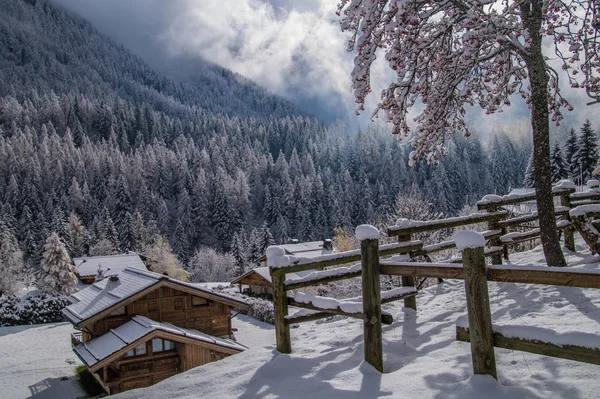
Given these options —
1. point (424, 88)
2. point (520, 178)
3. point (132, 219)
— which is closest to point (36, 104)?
point (132, 219)

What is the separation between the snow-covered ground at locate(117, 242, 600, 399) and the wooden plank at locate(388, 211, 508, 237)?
1535mm

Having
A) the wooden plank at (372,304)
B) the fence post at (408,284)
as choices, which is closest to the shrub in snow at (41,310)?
the fence post at (408,284)

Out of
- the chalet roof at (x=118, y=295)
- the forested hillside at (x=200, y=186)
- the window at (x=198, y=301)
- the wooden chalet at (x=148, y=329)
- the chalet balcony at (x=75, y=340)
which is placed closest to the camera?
the wooden chalet at (x=148, y=329)

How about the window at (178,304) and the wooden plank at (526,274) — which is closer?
the wooden plank at (526,274)

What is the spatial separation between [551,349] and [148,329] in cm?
1853

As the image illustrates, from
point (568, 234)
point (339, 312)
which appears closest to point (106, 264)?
point (568, 234)

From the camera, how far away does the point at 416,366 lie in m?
5.26

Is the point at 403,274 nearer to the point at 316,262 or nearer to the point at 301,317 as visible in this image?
the point at 316,262

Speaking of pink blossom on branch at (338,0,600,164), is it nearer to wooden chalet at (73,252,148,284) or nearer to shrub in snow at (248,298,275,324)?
shrub in snow at (248,298,275,324)

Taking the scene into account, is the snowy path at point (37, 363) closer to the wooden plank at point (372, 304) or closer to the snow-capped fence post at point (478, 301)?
the wooden plank at point (372, 304)

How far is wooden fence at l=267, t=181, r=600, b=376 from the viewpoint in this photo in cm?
416

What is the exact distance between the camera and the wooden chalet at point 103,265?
56.0 meters

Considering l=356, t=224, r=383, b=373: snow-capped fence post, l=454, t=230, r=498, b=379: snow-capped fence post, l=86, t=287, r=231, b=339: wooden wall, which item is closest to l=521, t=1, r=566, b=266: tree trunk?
l=356, t=224, r=383, b=373: snow-capped fence post

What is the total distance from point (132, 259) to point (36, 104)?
153351 mm
